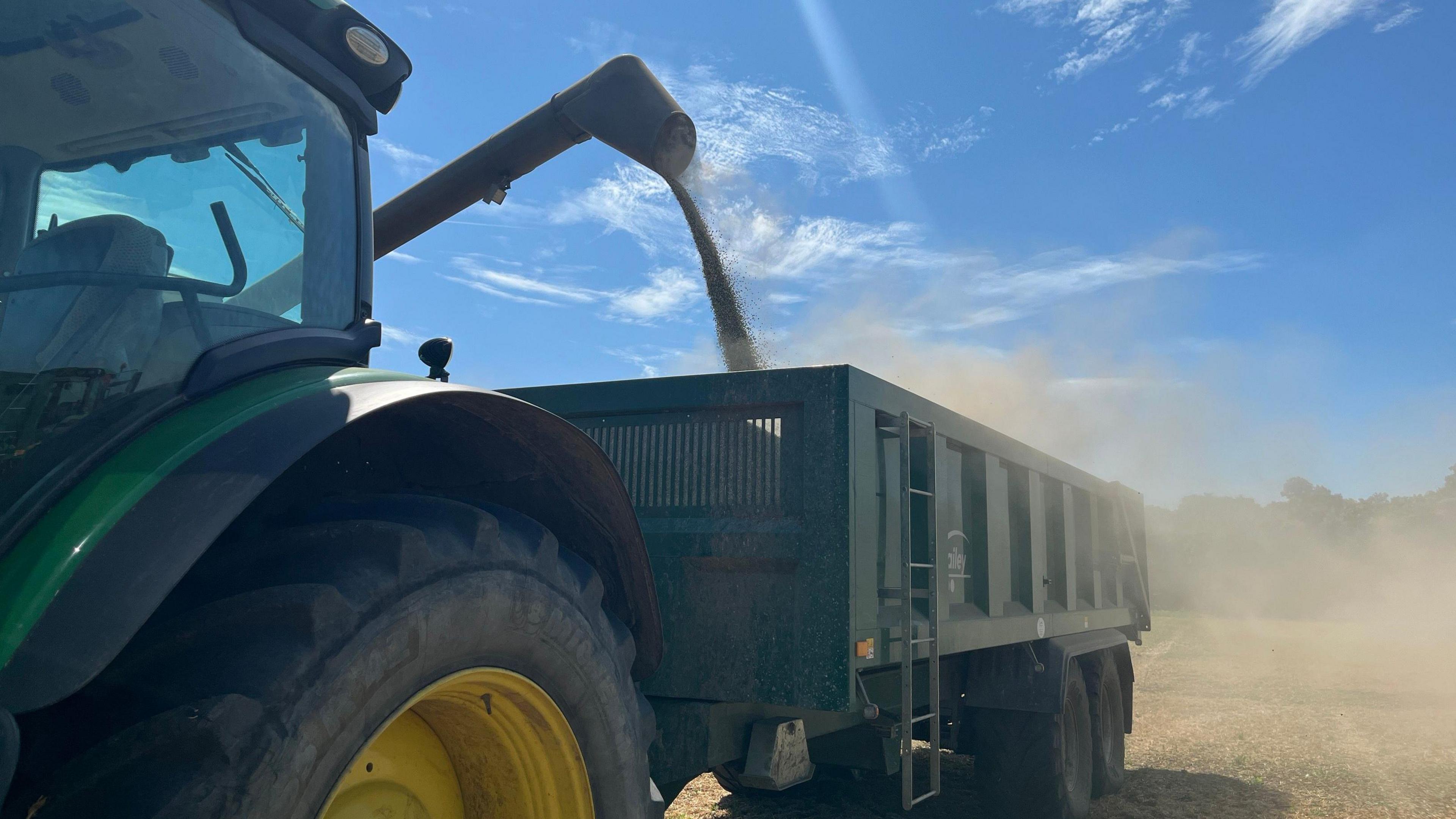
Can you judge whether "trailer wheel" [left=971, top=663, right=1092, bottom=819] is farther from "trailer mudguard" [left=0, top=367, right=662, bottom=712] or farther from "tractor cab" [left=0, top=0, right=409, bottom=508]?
"tractor cab" [left=0, top=0, right=409, bottom=508]

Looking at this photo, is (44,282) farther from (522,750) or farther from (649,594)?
(649,594)

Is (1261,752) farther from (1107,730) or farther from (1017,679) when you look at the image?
(1017,679)

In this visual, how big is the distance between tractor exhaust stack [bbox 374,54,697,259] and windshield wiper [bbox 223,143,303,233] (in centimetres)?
304

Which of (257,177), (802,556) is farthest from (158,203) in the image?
(802,556)

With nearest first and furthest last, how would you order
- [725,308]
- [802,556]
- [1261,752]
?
[802,556] < [725,308] < [1261,752]

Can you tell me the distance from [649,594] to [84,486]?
147 centimetres

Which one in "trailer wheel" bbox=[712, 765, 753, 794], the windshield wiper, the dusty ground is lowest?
the dusty ground

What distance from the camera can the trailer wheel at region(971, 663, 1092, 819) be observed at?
5828 millimetres

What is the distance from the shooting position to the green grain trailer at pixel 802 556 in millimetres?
3525

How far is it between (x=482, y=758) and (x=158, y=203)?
1.43 metres

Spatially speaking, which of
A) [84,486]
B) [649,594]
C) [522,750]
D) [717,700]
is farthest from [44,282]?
[717,700]

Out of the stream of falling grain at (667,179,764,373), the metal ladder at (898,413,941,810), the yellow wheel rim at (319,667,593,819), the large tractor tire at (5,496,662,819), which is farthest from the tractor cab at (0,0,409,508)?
the stream of falling grain at (667,179,764,373)

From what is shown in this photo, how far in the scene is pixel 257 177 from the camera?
2268mm

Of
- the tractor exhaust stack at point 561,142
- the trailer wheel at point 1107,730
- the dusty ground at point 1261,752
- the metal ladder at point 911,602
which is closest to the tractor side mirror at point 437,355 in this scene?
the metal ladder at point 911,602
